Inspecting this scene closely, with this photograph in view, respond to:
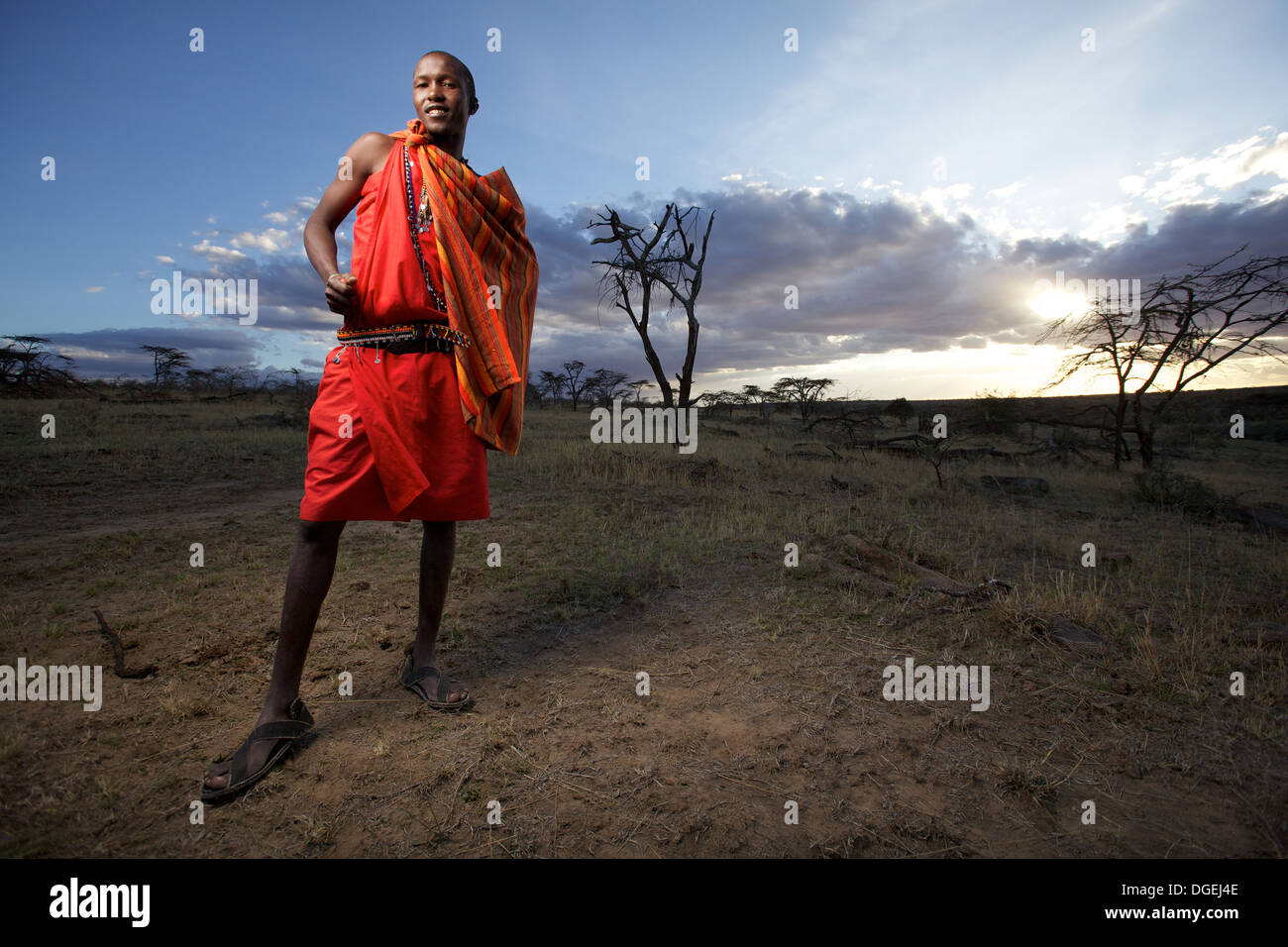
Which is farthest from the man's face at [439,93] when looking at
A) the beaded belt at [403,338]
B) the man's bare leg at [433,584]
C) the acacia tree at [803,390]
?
the acacia tree at [803,390]

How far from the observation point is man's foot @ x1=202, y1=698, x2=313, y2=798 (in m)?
1.73

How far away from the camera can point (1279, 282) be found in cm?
912

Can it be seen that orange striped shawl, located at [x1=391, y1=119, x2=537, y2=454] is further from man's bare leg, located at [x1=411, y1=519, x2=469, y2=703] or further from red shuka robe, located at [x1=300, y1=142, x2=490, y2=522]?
man's bare leg, located at [x1=411, y1=519, x2=469, y2=703]

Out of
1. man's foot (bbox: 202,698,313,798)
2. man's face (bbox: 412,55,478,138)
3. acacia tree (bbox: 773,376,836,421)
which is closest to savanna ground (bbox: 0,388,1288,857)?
man's foot (bbox: 202,698,313,798)

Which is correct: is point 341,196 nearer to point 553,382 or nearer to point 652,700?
point 652,700

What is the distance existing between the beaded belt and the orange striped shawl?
0.06 meters

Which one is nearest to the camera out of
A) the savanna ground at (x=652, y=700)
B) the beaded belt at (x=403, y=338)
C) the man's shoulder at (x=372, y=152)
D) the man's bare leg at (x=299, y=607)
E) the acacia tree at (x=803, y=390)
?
the savanna ground at (x=652, y=700)

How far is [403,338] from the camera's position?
2096 millimetres

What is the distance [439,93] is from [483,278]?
0.72 meters

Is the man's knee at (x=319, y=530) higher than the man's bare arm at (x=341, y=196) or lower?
lower

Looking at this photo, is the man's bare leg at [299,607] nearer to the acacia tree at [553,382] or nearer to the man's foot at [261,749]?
the man's foot at [261,749]

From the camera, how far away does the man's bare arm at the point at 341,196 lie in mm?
2156

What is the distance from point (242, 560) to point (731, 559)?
3.26 metres
